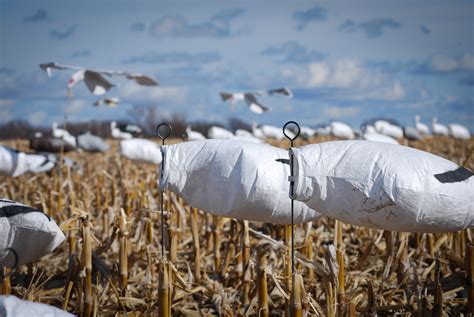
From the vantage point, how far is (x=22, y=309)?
86.7 inches

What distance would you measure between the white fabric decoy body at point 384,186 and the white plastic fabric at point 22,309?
144 cm

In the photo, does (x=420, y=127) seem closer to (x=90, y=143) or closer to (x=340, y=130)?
(x=340, y=130)

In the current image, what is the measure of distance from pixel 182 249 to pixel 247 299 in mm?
2003

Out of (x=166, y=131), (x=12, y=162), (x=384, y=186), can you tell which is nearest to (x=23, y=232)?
(x=166, y=131)

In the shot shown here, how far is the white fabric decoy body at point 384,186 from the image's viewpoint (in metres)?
2.97

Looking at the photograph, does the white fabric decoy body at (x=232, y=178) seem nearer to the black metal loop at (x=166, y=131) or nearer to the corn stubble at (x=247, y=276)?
the black metal loop at (x=166, y=131)

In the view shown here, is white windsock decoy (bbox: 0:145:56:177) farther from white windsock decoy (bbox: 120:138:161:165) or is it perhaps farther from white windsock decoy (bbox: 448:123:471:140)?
white windsock decoy (bbox: 448:123:471:140)

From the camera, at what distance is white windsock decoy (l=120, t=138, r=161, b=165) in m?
10.8

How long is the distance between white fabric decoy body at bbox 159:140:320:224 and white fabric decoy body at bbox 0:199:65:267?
78cm

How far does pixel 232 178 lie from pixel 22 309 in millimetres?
1555

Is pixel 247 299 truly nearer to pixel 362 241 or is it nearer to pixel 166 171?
pixel 166 171

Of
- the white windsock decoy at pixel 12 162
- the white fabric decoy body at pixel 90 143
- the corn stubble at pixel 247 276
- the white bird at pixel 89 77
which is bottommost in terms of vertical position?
the corn stubble at pixel 247 276

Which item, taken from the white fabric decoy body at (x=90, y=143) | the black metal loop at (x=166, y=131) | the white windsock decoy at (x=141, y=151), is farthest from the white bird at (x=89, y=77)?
the white fabric decoy body at (x=90, y=143)

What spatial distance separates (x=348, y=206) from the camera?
10.2 feet
